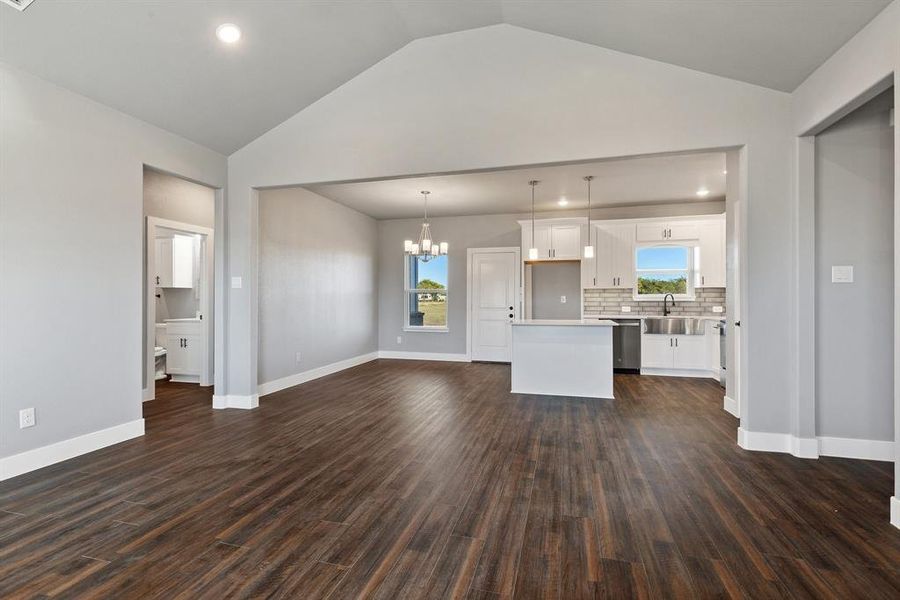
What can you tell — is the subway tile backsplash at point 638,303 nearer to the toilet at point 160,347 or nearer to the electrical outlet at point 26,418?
the toilet at point 160,347

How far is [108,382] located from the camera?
3.60m

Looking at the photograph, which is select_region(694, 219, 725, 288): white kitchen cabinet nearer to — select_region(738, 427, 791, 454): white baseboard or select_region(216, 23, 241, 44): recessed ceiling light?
select_region(738, 427, 791, 454): white baseboard

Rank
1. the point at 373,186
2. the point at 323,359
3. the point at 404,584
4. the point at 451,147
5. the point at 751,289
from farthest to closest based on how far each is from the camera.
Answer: the point at 323,359 < the point at 373,186 < the point at 451,147 < the point at 751,289 < the point at 404,584

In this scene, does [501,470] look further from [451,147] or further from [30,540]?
[451,147]

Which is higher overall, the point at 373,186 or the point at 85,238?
the point at 373,186

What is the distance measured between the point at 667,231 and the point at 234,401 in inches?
263

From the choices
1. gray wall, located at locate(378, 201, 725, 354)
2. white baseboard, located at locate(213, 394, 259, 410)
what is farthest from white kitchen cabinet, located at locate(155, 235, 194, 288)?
gray wall, located at locate(378, 201, 725, 354)

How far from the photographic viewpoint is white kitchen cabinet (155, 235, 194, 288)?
6.46 meters

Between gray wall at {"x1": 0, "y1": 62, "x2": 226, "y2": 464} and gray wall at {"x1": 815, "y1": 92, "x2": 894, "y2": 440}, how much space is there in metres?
5.63

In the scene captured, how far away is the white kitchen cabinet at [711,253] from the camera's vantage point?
6.77 meters

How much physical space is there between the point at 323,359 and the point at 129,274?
3.31m

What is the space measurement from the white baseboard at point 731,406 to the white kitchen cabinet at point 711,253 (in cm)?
269

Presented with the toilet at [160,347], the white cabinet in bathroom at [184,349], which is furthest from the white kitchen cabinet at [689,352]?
the toilet at [160,347]

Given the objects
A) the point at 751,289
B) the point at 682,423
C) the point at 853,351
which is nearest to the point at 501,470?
the point at 682,423
